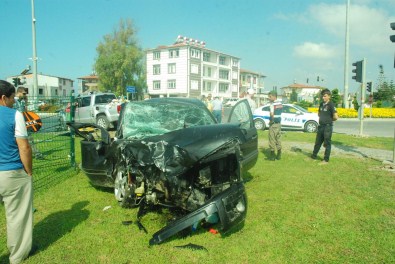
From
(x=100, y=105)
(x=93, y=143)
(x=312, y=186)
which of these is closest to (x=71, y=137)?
(x=93, y=143)

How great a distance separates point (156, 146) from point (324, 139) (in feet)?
18.5

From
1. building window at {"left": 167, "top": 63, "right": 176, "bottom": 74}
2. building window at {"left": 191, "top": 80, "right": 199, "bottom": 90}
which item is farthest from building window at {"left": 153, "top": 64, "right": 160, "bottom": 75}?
building window at {"left": 191, "top": 80, "right": 199, "bottom": 90}

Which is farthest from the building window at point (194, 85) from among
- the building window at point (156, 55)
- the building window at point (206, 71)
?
the building window at point (156, 55)

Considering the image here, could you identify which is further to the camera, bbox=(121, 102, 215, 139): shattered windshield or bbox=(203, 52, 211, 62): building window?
bbox=(203, 52, 211, 62): building window

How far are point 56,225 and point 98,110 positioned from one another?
11.5m

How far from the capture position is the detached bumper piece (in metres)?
3.31

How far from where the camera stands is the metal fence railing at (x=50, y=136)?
660 cm

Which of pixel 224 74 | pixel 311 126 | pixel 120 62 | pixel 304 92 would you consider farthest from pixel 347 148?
pixel 304 92

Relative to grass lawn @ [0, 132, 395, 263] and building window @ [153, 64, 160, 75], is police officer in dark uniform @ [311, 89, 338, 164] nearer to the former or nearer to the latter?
grass lawn @ [0, 132, 395, 263]

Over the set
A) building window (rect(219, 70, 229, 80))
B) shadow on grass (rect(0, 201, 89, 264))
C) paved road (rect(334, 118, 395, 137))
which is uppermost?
building window (rect(219, 70, 229, 80))

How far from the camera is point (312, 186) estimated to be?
5836mm

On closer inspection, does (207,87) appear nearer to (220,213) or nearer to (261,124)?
(261,124)

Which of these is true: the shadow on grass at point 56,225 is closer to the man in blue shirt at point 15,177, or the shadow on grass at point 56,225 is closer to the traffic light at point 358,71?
the man in blue shirt at point 15,177

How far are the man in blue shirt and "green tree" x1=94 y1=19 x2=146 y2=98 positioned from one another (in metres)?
42.9
